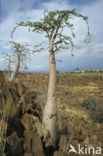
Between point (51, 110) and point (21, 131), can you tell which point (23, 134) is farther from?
point (51, 110)

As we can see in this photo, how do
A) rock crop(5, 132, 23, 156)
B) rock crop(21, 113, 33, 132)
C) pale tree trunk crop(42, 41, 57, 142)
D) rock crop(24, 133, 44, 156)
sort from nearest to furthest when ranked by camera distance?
rock crop(5, 132, 23, 156) < rock crop(24, 133, 44, 156) < rock crop(21, 113, 33, 132) < pale tree trunk crop(42, 41, 57, 142)

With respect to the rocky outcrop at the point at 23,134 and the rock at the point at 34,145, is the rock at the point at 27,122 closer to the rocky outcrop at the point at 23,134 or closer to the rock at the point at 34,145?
the rocky outcrop at the point at 23,134

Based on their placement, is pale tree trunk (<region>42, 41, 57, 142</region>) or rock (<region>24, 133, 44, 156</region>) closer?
rock (<region>24, 133, 44, 156</region>)

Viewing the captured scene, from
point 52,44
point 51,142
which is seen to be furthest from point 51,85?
point 51,142

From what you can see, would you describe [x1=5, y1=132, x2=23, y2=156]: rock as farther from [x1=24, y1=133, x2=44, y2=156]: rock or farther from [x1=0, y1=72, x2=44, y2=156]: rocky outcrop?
[x1=24, y1=133, x2=44, y2=156]: rock

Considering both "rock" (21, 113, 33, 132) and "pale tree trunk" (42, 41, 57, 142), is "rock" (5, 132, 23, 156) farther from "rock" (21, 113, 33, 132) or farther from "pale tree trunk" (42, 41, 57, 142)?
"pale tree trunk" (42, 41, 57, 142)

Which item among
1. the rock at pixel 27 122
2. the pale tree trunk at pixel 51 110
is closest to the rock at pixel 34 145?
the rock at pixel 27 122

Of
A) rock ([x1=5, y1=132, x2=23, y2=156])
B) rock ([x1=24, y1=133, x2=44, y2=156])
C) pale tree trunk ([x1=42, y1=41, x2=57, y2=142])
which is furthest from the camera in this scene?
pale tree trunk ([x1=42, y1=41, x2=57, y2=142])

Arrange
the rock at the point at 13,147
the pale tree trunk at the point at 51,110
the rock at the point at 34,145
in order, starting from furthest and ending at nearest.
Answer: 1. the pale tree trunk at the point at 51,110
2. the rock at the point at 34,145
3. the rock at the point at 13,147

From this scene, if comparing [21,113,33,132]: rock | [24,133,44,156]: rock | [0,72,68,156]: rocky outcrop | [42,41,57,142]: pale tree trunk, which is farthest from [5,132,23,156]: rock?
[42,41,57,142]: pale tree trunk

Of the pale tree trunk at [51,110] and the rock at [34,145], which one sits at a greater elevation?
the pale tree trunk at [51,110]

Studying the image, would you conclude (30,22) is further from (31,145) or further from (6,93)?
(31,145)

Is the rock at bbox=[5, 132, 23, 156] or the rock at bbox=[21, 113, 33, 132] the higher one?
the rock at bbox=[21, 113, 33, 132]

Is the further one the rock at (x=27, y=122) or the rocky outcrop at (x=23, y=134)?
the rock at (x=27, y=122)
